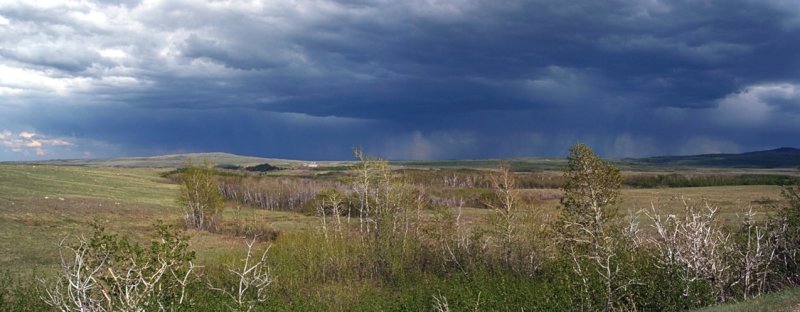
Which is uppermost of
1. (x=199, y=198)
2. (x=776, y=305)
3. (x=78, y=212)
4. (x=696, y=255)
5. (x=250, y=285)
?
(x=776, y=305)

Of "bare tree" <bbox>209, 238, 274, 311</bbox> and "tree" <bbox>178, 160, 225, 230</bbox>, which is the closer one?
"bare tree" <bbox>209, 238, 274, 311</bbox>

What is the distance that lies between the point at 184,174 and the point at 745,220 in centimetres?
6572

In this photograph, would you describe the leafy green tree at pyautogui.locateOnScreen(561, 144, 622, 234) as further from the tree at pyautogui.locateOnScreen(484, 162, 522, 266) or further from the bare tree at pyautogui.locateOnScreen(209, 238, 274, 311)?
the bare tree at pyautogui.locateOnScreen(209, 238, 274, 311)

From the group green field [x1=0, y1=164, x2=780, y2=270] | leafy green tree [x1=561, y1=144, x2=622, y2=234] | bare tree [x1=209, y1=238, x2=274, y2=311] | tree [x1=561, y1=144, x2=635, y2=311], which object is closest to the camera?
bare tree [x1=209, y1=238, x2=274, y2=311]

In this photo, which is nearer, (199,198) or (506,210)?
(506,210)

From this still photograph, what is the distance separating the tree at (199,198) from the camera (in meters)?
74.4

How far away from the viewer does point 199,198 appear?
7488 centimetres

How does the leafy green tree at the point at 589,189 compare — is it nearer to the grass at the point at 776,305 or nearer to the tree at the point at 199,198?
the grass at the point at 776,305

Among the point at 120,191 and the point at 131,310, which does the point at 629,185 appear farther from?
→ the point at 131,310

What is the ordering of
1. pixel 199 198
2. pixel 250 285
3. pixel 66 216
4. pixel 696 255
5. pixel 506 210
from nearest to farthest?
pixel 250 285 < pixel 696 255 < pixel 506 210 < pixel 66 216 < pixel 199 198

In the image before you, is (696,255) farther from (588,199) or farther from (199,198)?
(199,198)

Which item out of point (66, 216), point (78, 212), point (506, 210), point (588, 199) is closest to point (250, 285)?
point (506, 210)

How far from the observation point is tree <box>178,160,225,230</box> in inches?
2931

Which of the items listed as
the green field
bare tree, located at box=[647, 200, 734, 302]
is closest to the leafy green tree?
the green field
